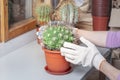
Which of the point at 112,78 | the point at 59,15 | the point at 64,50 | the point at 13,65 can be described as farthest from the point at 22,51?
the point at 112,78

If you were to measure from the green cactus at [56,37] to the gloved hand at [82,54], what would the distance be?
0.03m

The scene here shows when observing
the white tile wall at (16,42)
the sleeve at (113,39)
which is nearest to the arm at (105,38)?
→ the sleeve at (113,39)

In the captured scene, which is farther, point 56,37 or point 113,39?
point 113,39

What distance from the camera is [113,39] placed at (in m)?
1.47

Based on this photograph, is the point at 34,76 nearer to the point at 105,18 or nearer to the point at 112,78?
the point at 112,78

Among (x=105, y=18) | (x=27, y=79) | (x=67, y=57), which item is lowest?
(x=27, y=79)

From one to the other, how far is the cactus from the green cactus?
428mm

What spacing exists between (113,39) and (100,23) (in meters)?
0.48

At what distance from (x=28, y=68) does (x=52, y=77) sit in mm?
168

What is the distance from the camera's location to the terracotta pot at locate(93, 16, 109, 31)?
6.31 feet

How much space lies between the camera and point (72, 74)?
4.36ft

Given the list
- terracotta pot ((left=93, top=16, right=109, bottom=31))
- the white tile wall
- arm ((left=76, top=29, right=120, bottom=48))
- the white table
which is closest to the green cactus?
the white table

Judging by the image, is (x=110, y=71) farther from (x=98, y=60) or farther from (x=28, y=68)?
(x=28, y=68)

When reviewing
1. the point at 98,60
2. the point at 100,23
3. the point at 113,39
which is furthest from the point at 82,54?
the point at 100,23
